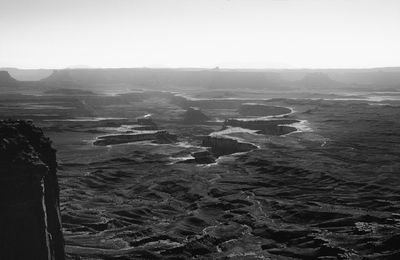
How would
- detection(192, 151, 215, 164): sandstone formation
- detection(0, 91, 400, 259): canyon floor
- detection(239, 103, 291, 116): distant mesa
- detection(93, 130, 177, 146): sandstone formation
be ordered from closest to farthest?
detection(0, 91, 400, 259): canyon floor
detection(192, 151, 215, 164): sandstone formation
detection(93, 130, 177, 146): sandstone formation
detection(239, 103, 291, 116): distant mesa

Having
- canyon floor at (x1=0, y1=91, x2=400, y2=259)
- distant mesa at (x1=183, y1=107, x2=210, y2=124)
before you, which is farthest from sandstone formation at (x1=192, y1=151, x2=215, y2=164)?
distant mesa at (x1=183, y1=107, x2=210, y2=124)

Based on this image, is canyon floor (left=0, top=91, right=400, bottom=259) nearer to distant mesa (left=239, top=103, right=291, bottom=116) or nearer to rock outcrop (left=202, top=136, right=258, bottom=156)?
rock outcrop (left=202, top=136, right=258, bottom=156)

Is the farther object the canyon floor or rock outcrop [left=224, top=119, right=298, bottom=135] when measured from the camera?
rock outcrop [left=224, top=119, right=298, bottom=135]

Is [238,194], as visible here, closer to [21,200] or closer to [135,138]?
[21,200]

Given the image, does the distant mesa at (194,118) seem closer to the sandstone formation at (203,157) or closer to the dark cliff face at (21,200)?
the sandstone formation at (203,157)

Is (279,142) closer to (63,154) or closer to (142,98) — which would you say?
(63,154)

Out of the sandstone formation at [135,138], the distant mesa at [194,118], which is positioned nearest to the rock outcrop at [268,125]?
the distant mesa at [194,118]
